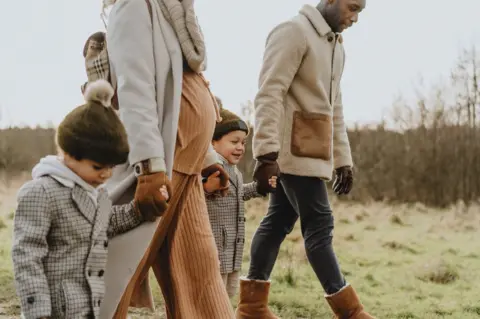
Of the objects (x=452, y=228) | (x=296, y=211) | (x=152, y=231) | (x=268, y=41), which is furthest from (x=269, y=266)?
(x=452, y=228)

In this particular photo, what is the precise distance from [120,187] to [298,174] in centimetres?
A: 156

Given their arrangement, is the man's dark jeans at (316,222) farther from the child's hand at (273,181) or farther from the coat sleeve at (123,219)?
the coat sleeve at (123,219)

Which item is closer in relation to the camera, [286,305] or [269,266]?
[269,266]

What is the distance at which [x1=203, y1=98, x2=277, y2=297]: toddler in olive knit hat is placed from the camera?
486 cm

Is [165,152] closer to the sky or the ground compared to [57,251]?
closer to the sky

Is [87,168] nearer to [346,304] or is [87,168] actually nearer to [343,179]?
[346,304]

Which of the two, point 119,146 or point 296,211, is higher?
point 119,146

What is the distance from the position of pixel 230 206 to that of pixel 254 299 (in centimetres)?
54

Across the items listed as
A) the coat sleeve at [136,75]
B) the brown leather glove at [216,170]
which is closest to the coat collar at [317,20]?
the brown leather glove at [216,170]

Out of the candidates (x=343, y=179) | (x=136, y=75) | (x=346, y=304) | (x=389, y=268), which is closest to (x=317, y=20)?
(x=343, y=179)

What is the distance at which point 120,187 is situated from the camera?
10.5 ft

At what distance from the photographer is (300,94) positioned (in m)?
4.59

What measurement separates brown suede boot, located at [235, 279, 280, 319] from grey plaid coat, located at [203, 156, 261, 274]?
0.12m

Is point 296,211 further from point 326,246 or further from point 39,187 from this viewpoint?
point 39,187
